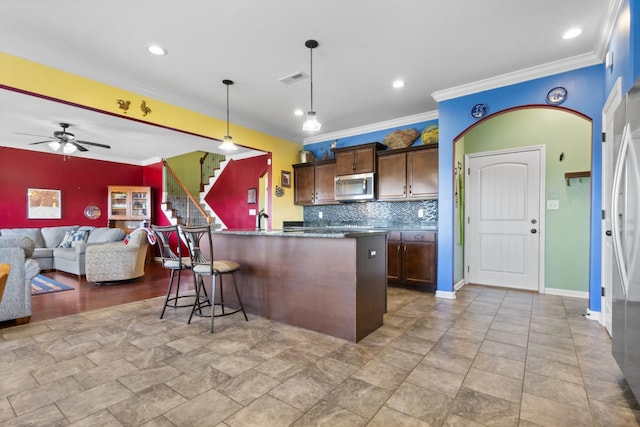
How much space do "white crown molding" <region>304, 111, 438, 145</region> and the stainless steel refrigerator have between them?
3123mm

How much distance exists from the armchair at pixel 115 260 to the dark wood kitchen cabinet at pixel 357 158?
11.9 ft

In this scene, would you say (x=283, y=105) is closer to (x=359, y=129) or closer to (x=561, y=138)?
(x=359, y=129)

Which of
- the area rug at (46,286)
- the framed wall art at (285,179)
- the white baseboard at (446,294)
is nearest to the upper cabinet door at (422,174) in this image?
the white baseboard at (446,294)

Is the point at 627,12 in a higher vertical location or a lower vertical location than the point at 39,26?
lower

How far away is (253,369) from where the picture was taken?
2141 mm

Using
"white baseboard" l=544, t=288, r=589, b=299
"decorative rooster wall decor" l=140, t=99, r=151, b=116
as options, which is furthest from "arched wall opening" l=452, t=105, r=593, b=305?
"decorative rooster wall decor" l=140, t=99, r=151, b=116

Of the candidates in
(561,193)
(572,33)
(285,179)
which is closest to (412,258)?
(561,193)

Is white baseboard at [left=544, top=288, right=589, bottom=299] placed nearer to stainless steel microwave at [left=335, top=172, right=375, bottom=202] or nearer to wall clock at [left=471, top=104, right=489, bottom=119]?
wall clock at [left=471, top=104, right=489, bottom=119]

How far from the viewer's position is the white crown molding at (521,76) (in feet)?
10.4

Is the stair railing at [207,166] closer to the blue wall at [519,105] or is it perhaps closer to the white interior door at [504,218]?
the blue wall at [519,105]

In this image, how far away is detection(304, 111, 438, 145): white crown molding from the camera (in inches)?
195

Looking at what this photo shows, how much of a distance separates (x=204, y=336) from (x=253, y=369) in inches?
32.3

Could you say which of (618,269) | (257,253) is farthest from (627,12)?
(257,253)

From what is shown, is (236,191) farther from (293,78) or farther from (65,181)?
(293,78)
